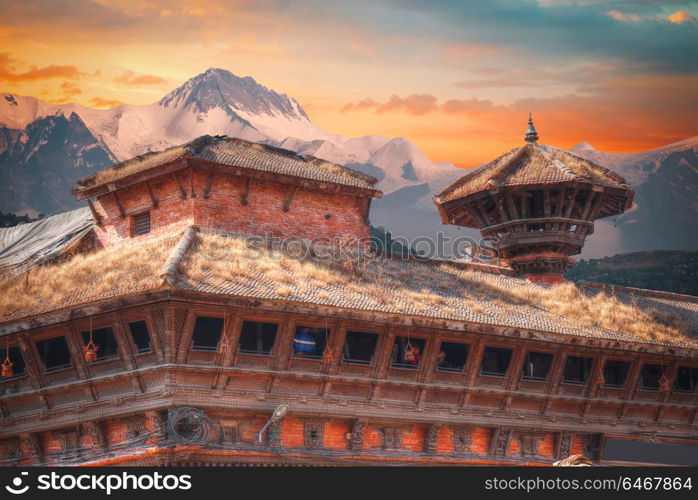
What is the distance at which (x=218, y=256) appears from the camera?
813 inches

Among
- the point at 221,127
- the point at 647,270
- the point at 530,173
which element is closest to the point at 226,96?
the point at 221,127

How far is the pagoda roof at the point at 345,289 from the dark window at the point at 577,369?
0.97 metres

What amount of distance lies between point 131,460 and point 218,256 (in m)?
5.29

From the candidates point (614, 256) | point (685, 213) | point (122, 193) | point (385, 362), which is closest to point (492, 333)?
point (385, 362)

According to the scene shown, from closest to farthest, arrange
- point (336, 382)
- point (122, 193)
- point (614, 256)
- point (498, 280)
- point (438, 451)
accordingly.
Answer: point (336, 382), point (438, 451), point (122, 193), point (498, 280), point (614, 256)

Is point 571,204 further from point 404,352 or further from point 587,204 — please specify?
point 404,352

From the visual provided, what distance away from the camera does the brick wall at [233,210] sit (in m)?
23.5

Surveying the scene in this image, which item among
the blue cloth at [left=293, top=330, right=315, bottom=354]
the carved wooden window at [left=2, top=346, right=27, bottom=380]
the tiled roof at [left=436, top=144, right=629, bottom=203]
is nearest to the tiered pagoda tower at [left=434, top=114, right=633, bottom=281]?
the tiled roof at [left=436, top=144, right=629, bottom=203]

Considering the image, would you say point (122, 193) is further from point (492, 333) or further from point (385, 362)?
point (492, 333)

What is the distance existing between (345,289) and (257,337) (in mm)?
2683

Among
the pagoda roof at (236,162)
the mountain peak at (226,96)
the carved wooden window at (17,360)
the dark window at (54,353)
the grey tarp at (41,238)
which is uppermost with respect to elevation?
the mountain peak at (226,96)

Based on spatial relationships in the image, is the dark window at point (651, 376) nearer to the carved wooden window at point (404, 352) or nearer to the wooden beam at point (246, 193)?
the carved wooden window at point (404, 352)

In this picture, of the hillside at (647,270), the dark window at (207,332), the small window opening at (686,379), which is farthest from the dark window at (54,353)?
the hillside at (647,270)

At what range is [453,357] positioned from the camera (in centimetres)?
2167
